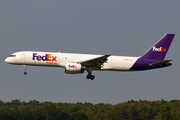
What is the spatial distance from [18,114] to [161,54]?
2184 inches

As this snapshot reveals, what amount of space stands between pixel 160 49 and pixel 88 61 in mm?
13884

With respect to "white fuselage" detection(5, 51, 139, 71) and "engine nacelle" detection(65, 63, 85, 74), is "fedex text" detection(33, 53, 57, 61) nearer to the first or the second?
"white fuselage" detection(5, 51, 139, 71)

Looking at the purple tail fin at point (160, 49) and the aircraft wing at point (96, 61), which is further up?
the purple tail fin at point (160, 49)

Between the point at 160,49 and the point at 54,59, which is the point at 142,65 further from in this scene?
the point at 54,59

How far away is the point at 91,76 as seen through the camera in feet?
166

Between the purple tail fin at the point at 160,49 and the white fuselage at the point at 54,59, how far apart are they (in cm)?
501

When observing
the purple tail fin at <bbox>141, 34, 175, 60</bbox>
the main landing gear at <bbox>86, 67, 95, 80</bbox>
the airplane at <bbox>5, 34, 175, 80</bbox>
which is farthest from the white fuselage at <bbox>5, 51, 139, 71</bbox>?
the purple tail fin at <bbox>141, 34, 175, 60</bbox>

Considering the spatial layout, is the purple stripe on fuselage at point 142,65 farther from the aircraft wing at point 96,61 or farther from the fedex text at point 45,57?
the fedex text at point 45,57

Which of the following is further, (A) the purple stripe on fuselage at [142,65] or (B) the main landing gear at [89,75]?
(A) the purple stripe on fuselage at [142,65]

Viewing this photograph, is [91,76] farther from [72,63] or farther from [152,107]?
[152,107]

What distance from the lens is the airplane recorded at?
4859 centimetres

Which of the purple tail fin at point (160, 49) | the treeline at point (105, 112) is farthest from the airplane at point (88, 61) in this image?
the treeline at point (105, 112)

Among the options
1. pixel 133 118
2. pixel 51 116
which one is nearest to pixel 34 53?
pixel 51 116

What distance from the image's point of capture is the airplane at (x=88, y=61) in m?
48.6
